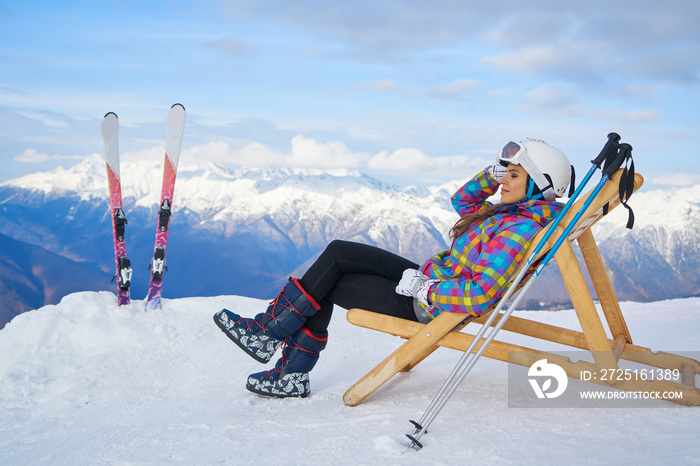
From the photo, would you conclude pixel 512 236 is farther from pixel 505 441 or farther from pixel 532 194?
pixel 505 441

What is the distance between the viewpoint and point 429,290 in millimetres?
2576

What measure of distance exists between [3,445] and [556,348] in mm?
4407

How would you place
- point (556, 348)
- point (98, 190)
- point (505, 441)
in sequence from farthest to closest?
point (98, 190)
point (556, 348)
point (505, 441)

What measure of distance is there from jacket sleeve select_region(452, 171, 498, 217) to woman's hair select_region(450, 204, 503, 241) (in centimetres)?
33

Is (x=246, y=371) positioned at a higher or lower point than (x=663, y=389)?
lower

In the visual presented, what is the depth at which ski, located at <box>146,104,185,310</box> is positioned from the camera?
5.45m

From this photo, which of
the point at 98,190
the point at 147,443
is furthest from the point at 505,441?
the point at 98,190

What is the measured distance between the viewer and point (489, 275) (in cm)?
238

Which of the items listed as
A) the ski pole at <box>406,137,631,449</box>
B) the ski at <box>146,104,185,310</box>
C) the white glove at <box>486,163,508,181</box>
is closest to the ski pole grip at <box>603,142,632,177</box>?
the ski pole at <box>406,137,631,449</box>

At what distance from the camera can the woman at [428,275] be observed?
2.45m

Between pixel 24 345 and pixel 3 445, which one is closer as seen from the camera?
pixel 3 445

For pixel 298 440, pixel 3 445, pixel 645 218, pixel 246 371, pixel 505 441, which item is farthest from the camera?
pixel 645 218

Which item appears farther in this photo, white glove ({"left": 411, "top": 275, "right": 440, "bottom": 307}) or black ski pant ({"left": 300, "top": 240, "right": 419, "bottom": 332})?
black ski pant ({"left": 300, "top": 240, "right": 419, "bottom": 332})

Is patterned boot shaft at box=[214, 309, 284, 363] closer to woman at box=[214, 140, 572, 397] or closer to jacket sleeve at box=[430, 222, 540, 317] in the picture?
woman at box=[214, 140, 572, 397]
